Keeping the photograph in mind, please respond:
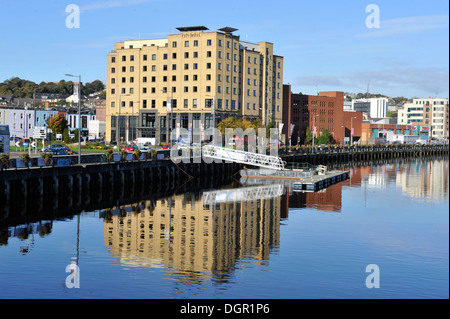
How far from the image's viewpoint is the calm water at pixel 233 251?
30.5m

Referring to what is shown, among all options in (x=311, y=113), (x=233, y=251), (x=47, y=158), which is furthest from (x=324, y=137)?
(x=233, y=251)

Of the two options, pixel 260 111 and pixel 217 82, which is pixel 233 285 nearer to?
pixel 217 82

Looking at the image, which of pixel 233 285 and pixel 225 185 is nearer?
pixel 233 285

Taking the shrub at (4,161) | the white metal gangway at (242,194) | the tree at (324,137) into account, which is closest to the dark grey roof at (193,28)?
the tree at (324,137)

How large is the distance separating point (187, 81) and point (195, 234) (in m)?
101

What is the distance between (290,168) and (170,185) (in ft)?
70.2

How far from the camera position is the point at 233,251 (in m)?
39.2

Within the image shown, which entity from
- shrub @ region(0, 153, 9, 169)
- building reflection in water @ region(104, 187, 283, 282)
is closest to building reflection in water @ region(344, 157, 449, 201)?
building reflection in water @ region(104, 187, 283, 282)

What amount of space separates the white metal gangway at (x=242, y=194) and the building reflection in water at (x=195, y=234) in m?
0.25

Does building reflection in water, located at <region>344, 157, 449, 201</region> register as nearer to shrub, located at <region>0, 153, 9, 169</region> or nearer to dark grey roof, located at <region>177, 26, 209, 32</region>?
shrub, located at <region>0, 153, 9, 169</region>

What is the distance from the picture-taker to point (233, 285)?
101 ft

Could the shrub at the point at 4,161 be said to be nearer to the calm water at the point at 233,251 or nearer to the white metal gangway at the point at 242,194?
the calm water at the point at 233,251

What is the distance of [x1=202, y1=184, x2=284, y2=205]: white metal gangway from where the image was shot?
65.5 meters

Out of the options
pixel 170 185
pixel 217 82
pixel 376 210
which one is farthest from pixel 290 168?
pixel 217 82
